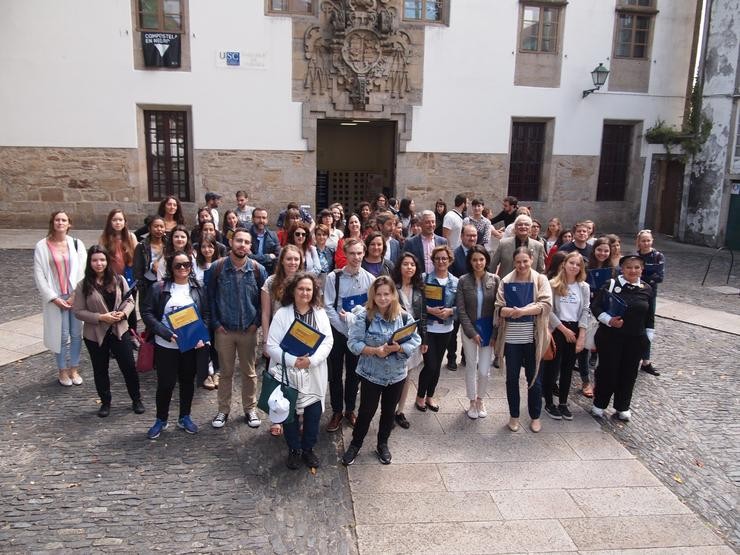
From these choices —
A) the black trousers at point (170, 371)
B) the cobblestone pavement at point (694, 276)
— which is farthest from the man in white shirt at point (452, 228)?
the cobblestone pavement at point (694, 276)

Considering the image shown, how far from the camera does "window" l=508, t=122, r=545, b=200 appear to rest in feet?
58.4

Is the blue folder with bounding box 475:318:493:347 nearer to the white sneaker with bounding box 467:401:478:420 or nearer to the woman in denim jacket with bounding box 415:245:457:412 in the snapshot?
the woman in denim jacket with bounding box 415:245:457:412

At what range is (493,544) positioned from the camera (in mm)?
4195

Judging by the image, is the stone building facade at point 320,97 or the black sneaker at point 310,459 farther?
the stone building facade at point 320,97

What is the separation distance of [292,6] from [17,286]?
9.61 meters

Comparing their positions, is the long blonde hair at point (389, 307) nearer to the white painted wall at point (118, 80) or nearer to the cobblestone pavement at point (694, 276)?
the cobblestone pavement at point (694, 276)

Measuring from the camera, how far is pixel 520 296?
219 inches

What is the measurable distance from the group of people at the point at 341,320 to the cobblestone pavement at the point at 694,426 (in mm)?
458

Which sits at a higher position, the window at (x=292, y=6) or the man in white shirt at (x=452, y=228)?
the window at (x=292, y=6)

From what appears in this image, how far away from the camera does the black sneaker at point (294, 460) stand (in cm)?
507

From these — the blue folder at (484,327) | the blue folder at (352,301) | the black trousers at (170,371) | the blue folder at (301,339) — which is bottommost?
the black trousers at (170,371)

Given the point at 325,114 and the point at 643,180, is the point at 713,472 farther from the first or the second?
the point at 643,180

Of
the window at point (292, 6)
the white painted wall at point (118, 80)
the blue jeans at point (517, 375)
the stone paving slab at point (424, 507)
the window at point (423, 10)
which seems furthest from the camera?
the window at point (423, 10)

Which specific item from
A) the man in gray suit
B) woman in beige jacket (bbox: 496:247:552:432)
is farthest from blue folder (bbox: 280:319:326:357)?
the man in gray suit
